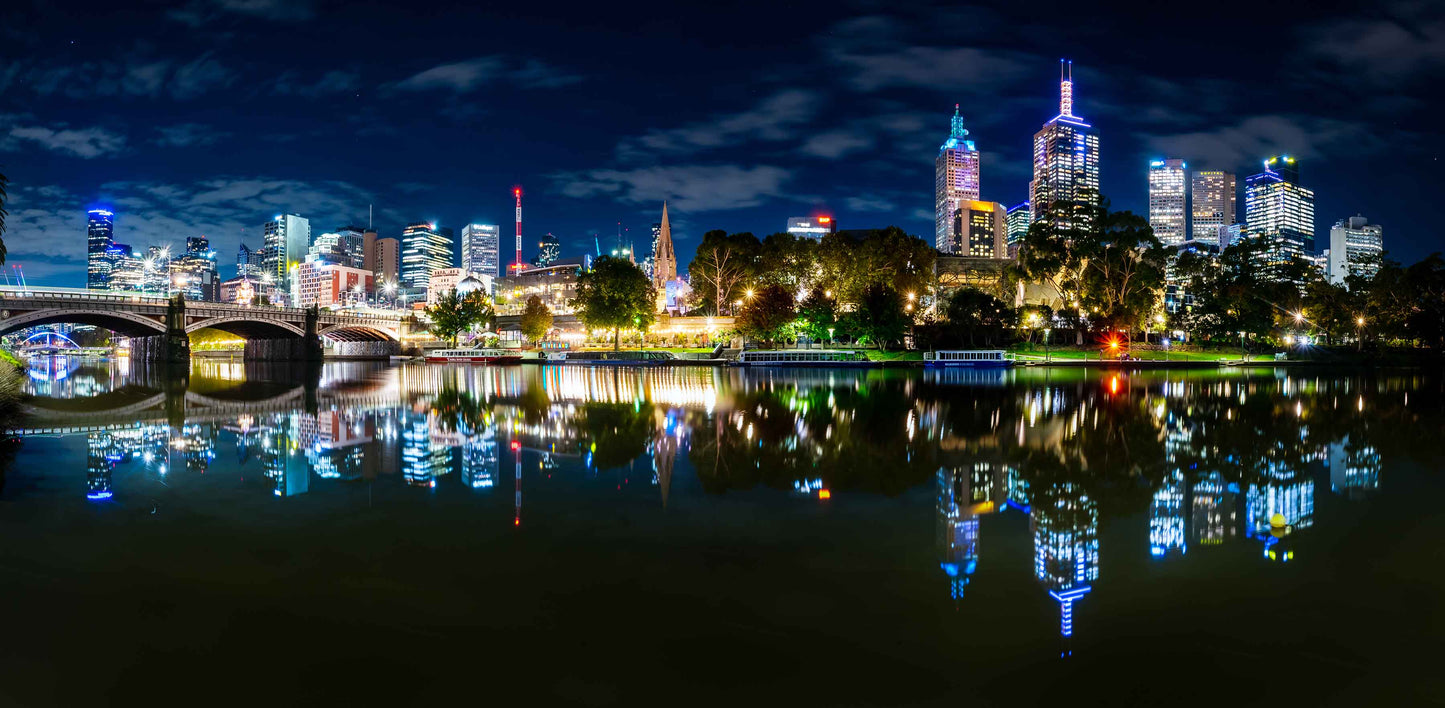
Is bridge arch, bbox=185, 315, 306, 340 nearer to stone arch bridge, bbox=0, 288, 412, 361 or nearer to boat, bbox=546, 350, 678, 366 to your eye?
stone arch bridge, bbox=0, 288, 412, 361

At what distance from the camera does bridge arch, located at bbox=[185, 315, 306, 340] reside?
270 ft

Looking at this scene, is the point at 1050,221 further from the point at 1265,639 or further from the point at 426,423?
the point at 1265,639

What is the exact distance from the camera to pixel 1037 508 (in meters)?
9.55

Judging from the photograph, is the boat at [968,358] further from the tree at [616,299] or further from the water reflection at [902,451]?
the water reflection at [902,451]

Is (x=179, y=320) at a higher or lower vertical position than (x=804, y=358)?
higher

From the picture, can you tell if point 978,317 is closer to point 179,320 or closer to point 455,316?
point 455,316

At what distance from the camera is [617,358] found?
80.9 m

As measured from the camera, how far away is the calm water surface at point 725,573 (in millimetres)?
4918

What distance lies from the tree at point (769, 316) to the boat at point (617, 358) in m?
8.88

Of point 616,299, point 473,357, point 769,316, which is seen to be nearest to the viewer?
point 769,316

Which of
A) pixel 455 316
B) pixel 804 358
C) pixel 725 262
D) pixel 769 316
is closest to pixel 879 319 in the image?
pixel 804 358

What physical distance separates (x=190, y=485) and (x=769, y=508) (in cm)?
866

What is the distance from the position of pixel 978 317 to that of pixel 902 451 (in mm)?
75312

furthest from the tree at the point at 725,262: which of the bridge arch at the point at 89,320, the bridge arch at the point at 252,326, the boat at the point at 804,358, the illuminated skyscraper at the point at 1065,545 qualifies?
the illuminated skyscraper at the point at 1065,545
